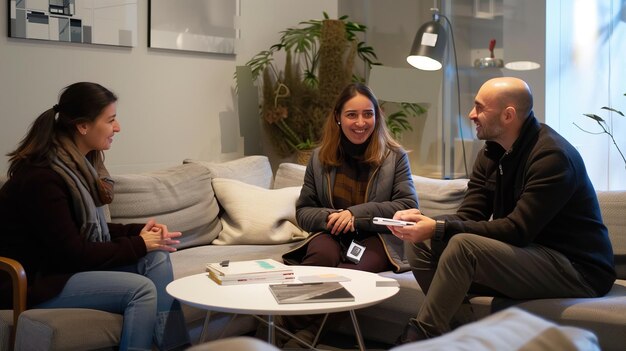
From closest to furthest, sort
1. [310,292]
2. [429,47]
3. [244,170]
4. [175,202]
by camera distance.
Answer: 1. [310,292]
2. [175,202]
3. [244,170]
4. [429,47]

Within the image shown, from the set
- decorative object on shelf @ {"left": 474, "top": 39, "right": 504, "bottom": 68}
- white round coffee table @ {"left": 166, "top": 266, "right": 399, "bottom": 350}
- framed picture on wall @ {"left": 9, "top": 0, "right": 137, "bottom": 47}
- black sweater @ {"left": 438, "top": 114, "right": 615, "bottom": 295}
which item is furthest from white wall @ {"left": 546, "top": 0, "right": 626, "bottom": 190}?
framed picture on wall @ {"left": 9, "top": 0, "right": 137, "bottom": 47}

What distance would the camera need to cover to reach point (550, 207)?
2990mm

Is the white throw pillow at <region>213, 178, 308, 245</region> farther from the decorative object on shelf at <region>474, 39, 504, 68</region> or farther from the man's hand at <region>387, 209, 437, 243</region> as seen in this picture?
the decorative object on shelf at <region>474, 39, 504, 68</region>

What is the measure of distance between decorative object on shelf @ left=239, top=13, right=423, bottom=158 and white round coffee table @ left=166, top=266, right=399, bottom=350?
224 cm

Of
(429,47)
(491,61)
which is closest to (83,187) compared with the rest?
(429,47)

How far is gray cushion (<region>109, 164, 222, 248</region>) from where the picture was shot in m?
3.86

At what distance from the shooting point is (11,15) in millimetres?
Result: 3953

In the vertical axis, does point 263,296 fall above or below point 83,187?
below

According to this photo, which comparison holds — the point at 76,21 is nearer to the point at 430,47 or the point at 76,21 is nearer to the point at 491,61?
the point at 430,47

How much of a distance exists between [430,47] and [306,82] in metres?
0.98

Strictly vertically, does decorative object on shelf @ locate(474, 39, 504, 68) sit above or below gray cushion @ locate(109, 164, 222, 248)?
above

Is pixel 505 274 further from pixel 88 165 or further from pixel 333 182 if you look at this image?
pixel 88 165

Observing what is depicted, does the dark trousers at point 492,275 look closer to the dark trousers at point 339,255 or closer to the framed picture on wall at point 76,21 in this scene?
the dark trousers at point 339,255

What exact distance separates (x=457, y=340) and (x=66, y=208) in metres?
2.29
